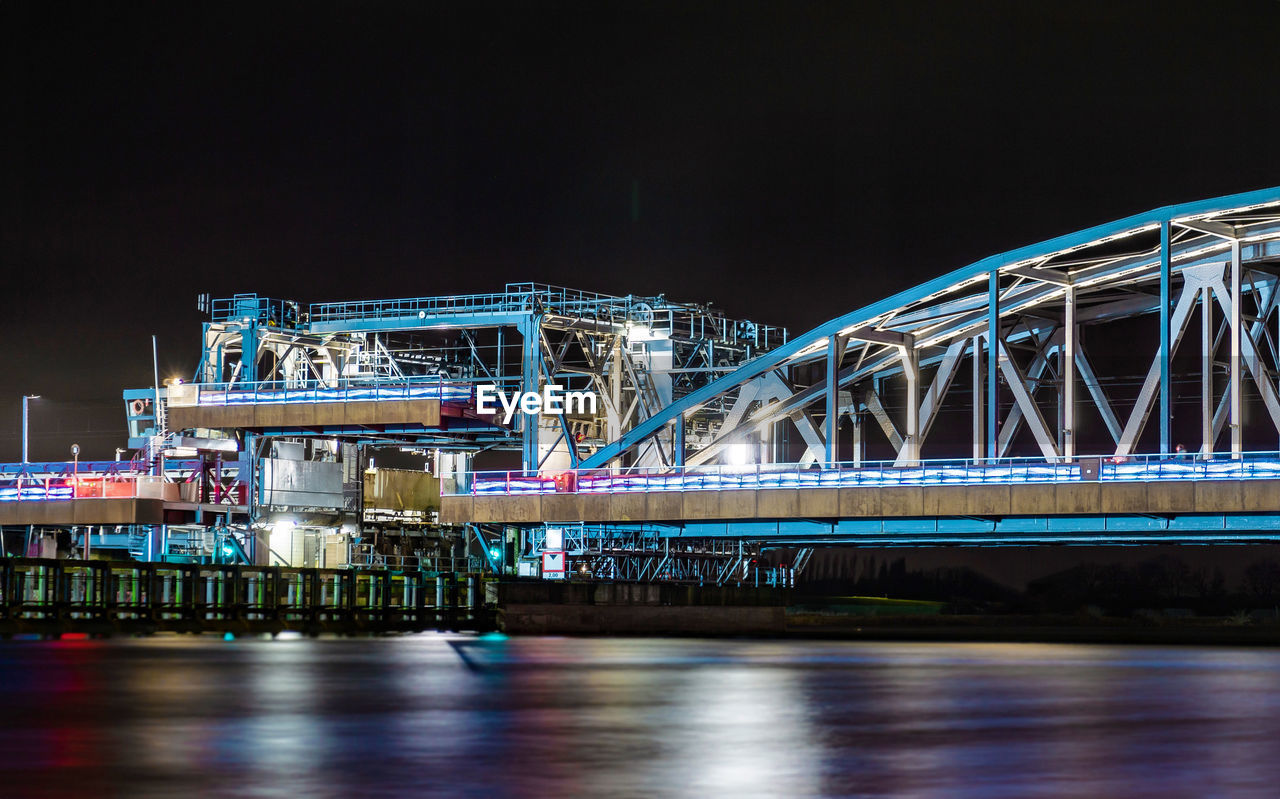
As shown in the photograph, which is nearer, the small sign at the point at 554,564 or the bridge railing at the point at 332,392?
the small sign at the point at 554,564

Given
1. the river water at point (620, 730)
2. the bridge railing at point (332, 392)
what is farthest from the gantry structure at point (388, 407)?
the river water at point (620, 730)

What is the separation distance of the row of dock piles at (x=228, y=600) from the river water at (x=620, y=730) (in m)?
25.7

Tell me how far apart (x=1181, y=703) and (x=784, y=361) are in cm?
6334

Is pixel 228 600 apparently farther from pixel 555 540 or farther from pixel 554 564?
pixel 555 540

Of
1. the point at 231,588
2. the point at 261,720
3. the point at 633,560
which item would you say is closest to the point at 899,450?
the point at 633,560

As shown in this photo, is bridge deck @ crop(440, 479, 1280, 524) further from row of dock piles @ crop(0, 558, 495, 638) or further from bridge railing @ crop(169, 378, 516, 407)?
bridge railing @ crop(169, 378, 516, 407)

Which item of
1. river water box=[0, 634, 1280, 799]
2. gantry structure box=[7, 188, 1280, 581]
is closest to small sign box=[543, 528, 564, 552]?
gantry structure box=[7, 188, 1280, 581]

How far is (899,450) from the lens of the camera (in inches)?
3777

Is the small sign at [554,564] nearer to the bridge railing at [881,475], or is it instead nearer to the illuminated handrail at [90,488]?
the bridge railing at [881,475]

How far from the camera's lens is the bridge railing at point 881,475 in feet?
249

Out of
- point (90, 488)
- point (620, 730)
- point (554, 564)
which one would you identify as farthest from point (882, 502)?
point (620, 730)

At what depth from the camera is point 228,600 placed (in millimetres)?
85250

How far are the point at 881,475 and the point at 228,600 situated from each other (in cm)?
3068

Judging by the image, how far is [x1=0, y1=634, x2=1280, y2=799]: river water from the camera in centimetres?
1805
